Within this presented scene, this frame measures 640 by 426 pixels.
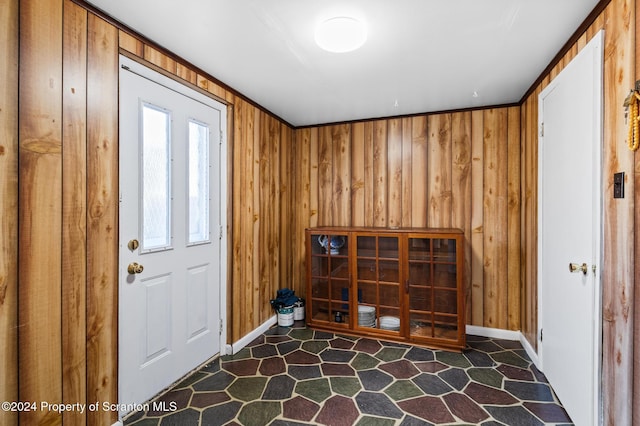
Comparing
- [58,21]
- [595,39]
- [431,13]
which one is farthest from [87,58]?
[595,39]

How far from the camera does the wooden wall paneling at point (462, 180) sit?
309cm

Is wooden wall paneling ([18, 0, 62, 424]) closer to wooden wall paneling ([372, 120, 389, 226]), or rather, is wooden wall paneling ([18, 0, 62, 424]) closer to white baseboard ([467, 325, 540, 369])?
wooden wall paneling ([372, 120, 389, 226])

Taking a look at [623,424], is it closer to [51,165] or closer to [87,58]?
[51,165]

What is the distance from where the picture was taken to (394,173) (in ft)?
11.0

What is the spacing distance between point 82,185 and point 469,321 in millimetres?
3467

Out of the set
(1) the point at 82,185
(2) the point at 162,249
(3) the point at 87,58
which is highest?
(3) the point at 87,58

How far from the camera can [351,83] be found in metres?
2.49

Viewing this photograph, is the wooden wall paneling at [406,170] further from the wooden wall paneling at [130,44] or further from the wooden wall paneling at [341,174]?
the wooden wall paneling at [130,44]

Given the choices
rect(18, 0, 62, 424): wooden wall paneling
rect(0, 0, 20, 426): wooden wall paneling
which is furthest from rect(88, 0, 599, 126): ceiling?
rect(0, 0, 20, 426): wooden wall paneling

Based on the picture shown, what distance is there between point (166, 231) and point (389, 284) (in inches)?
80.6

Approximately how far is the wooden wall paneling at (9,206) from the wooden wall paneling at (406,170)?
305cm

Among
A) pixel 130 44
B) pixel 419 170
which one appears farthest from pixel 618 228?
pixel 130 44

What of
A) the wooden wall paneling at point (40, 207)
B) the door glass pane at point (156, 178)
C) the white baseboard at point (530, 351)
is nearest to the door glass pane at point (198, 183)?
the door glass pane at point (156, 178)

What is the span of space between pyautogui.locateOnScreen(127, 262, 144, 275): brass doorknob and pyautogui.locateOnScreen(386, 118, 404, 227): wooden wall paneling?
247cm
